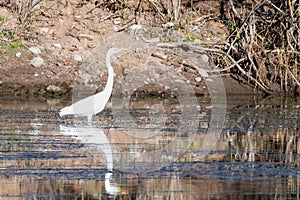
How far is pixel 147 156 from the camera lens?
862 cm

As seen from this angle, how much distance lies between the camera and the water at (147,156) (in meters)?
6.69

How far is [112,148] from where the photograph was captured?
9.16 metres

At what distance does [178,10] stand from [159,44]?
4.20 feet

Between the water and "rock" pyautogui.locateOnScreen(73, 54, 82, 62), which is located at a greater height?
"rock" pyautogui.locateOnScreen(73, 54, 82, 62)

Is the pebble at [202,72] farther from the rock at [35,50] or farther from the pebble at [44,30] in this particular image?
the pebble at [44,30]

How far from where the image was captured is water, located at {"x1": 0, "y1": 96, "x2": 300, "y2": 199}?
6.69m

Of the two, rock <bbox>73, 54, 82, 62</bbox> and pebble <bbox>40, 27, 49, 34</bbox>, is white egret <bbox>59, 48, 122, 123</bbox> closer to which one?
rock <bbox>73, 54, 82, 62</bbox>

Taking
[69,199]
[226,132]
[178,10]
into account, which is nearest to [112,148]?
[226,132]

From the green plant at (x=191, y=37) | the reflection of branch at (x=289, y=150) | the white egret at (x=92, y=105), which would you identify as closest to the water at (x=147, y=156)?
the reflection of branch at (x=289, y=150)

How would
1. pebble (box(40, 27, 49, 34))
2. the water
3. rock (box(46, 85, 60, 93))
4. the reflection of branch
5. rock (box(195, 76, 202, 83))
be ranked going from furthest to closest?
1. pebble (box(40, 27, 49, 34))
2. rock (box(195, 76, 202, 83))
3. rock (box(46, 85, 60, 93))
4. the reflection of branch
5. the water

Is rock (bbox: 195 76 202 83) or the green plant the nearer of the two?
rock (bbox: 195 76 202 83)

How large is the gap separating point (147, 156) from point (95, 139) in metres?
1.43

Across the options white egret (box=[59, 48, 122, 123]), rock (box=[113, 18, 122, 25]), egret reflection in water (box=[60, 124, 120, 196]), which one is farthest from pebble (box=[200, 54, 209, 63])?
egret reflection in water (box=[60, 124, 120, 196])

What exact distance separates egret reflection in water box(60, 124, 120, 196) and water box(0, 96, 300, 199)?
0.04ft
